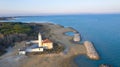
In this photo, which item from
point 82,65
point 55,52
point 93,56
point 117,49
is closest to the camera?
point 82,65

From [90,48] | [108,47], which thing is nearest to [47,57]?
[90,48]

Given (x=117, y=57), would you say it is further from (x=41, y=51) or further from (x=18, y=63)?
(x=18, y=63)

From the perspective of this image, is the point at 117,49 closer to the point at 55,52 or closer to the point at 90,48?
the point at 90,48

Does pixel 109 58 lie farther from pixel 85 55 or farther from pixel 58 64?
pixel 58 64

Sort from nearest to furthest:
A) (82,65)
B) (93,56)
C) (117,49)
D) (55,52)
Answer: (82,65) → (93,56) → (55,52) → (117,49)

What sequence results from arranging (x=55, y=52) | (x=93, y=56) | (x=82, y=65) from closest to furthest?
(x=82, y=65) < (x=93, y=56) < (x=55, y=52)

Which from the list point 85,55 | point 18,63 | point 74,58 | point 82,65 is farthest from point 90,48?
point 18,63

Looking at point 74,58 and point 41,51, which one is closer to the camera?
point 74,58

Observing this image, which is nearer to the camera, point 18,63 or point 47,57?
point 18,63

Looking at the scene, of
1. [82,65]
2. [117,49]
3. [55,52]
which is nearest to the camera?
[82,65]
